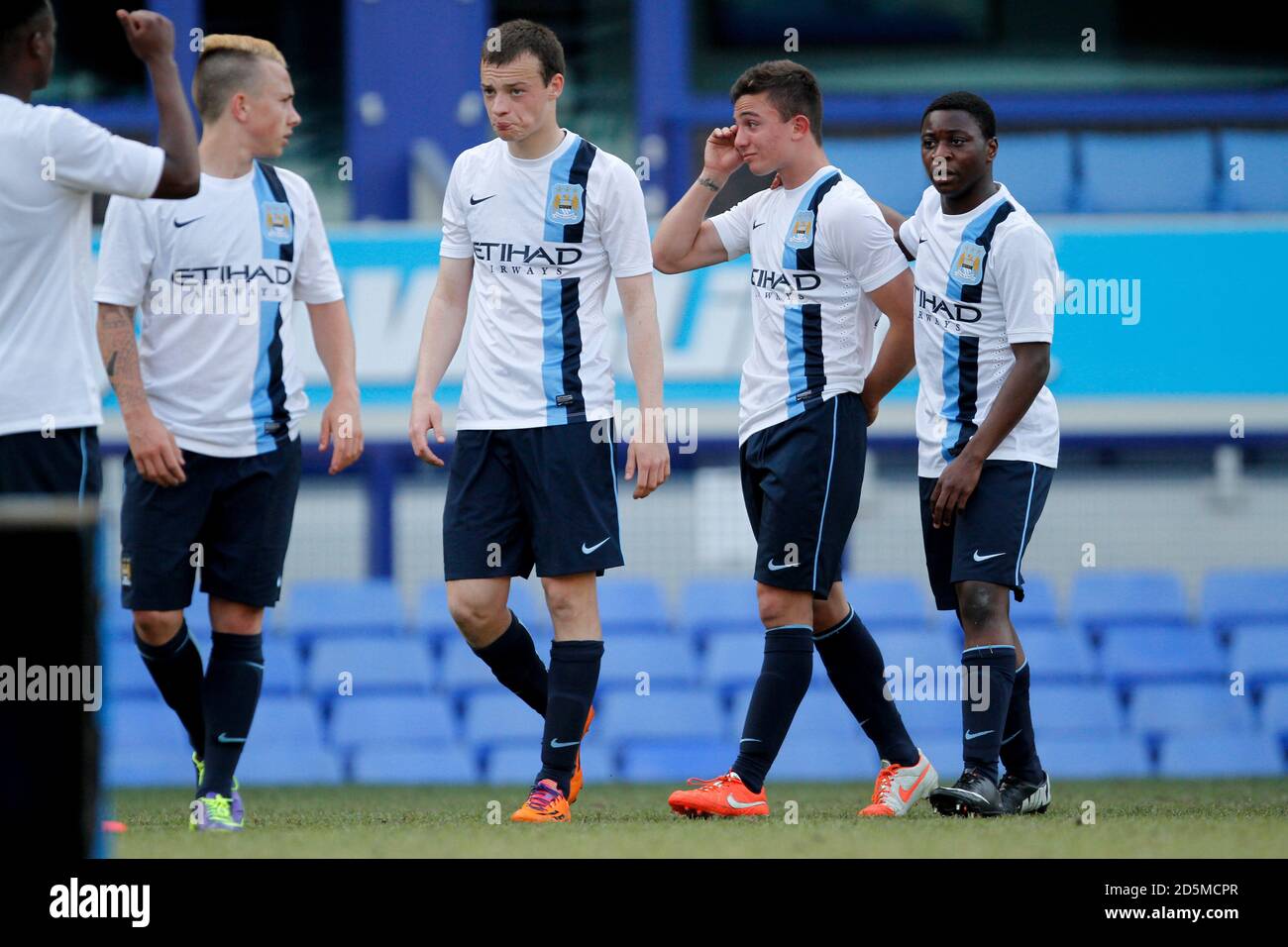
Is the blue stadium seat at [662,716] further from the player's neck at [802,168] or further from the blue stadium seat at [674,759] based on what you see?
the player's neck at [802,168]

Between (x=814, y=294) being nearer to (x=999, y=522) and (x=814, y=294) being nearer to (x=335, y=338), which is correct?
(x=999, y=522)

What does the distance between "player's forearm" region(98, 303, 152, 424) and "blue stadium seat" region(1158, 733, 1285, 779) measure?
620 centimetres

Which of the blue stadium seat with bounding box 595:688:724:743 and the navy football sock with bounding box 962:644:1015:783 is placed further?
the blue stadium seat with bounding box 595:688:724:743

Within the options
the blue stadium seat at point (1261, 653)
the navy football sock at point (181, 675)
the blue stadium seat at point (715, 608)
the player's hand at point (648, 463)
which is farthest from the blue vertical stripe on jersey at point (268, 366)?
the blue stadium seat at point (1261, 653)

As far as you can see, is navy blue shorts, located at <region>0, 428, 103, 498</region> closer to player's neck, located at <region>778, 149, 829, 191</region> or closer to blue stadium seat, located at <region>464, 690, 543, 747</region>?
player's neck, located at <region>778, 149, 829, 191</region>

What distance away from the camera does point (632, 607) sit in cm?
991

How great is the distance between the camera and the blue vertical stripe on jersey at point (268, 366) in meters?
4.82

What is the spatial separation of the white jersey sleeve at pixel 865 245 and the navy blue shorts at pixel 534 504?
807 millimetres

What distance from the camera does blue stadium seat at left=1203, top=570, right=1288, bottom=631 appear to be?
1028 cm

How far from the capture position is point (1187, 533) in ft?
36.5

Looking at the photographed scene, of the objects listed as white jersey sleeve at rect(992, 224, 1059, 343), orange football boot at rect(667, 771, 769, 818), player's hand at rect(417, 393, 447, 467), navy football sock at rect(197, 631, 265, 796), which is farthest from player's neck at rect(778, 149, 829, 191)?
navy football sock at rect(197, 631, 265, 796)

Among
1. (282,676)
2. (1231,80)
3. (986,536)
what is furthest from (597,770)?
(1231,80)

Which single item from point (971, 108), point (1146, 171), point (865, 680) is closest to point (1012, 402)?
point (971, 108)

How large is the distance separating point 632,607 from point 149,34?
6123mm
